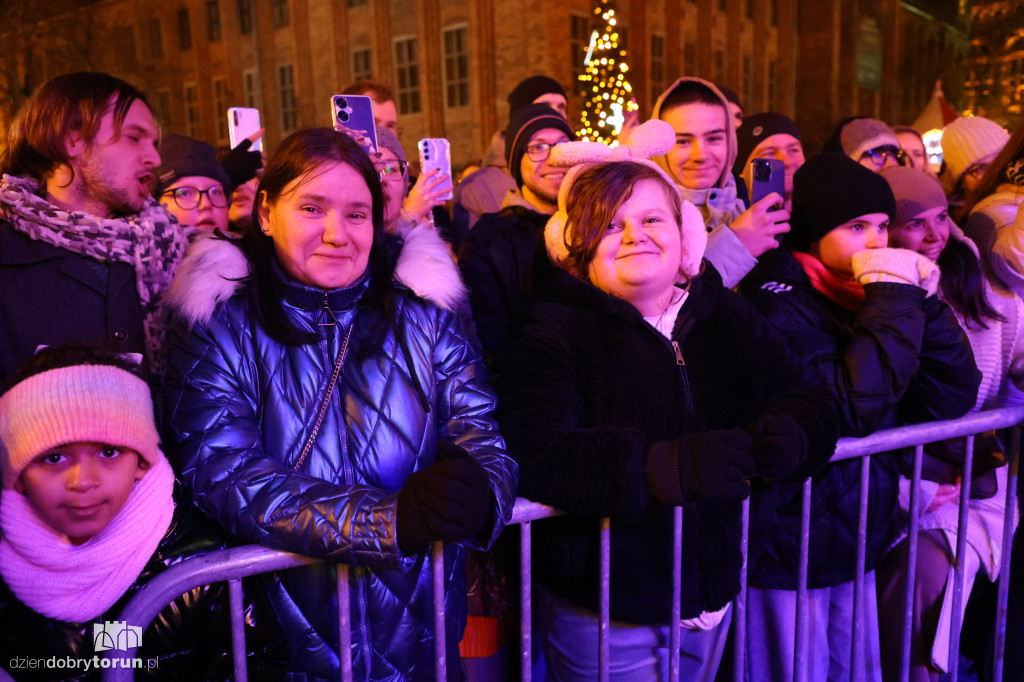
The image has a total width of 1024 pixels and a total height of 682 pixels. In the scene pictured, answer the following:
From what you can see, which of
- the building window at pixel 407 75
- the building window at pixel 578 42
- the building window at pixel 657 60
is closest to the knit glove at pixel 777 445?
the building window at pixel 578 42

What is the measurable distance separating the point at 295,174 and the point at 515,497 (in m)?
1.02

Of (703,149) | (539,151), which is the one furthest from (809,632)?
(539,151)

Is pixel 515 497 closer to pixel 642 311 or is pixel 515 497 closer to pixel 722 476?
pixel 722 476

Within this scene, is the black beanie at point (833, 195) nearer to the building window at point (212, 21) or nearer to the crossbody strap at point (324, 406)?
the crossbody strap at point (324, 406)

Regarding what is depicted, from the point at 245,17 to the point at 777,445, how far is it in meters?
24.5

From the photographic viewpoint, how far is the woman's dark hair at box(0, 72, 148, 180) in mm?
2189

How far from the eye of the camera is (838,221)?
8.52 ft

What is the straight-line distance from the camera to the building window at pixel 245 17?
21.6 m

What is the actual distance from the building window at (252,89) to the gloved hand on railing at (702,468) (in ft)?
74.8

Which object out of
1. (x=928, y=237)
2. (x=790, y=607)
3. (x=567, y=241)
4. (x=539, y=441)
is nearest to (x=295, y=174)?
(x=567, y=241)

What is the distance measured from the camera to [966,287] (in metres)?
2.83

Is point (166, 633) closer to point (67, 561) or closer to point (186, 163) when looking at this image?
point (67, 561)

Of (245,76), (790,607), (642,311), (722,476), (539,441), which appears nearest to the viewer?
(722,476)

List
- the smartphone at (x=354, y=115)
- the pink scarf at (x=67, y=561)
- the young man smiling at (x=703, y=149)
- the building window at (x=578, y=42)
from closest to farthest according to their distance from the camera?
the pink scarf at (x=67, y=561)
the smartphone at (x=354, y=115)
the young man smiling at (x=703, y=149)
the building window at (x=578, y=42)
